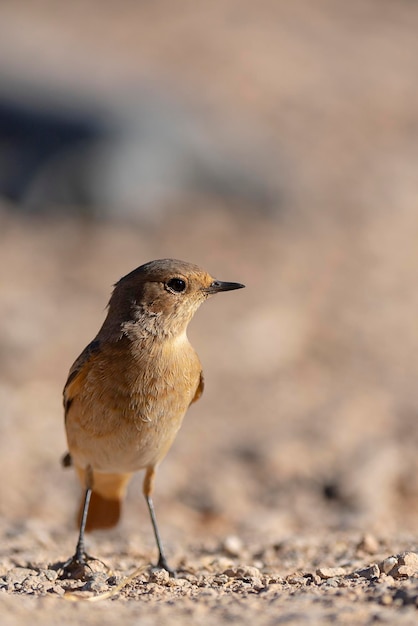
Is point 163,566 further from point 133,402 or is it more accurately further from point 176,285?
point 176,285

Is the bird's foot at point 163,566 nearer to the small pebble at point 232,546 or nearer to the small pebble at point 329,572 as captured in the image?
the small pebble at point 232,546

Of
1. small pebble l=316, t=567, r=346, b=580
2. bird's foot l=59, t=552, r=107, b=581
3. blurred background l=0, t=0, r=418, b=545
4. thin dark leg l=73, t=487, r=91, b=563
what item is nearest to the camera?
small pebble l=316, t=567, r=346, b=580

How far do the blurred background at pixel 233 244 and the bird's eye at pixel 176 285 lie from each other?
2.48 meters

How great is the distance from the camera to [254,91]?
993 inches

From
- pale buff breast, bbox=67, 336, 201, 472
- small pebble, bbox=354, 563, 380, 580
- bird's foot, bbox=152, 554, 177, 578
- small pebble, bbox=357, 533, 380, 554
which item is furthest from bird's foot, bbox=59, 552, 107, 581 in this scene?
small pebble, bbox=357, 533, 380, 554

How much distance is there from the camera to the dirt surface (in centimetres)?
555

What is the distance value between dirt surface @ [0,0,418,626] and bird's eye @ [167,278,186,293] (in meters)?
1.94

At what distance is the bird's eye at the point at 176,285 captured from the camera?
644cm

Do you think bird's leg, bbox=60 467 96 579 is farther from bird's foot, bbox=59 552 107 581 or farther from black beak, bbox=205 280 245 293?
black beak, bbox=205 280 245 293

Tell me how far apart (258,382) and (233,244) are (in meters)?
4.88

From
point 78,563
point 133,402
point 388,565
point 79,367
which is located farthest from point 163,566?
point 388,565

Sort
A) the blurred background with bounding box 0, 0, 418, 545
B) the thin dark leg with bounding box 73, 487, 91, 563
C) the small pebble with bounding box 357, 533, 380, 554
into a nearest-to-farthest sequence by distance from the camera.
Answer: the thin dark leg with bounding box 73, 487, 91, 563 → the small pebble with bounding box 357, 533, 380, 554 → the blurred background with bounding box 0, 0, 418, 545

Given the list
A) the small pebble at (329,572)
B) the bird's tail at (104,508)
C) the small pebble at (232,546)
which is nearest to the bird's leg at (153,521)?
the bird's tail at (104,508)

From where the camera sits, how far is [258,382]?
11.7m
